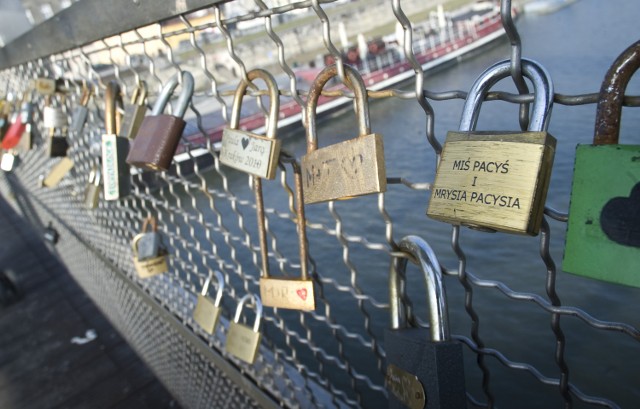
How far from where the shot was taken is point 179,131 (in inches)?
34.4

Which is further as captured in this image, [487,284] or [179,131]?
[179,131]

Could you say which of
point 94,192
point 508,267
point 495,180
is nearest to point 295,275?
point 94,192

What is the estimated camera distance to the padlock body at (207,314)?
41.3 inches

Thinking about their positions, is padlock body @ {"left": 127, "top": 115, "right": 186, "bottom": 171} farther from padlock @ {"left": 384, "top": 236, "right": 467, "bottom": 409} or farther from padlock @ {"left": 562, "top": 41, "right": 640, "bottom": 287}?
padlock @ {"left": 562, "top": 41, "right": 640, "bottom": 287}

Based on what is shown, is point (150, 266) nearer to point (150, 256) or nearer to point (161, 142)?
point (150, 256)

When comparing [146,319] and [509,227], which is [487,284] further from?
[146,319]

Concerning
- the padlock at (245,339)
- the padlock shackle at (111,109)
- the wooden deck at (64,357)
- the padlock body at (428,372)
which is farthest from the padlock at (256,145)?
the wooden deck at (64,357)

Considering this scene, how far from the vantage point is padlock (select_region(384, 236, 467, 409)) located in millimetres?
521

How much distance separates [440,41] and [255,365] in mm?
14385

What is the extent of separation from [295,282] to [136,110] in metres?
0.55

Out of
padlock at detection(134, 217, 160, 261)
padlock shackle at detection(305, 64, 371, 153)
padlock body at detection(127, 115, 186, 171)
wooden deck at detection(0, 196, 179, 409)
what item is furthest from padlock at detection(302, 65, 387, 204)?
wooden deck at detection(0, 196, 179, 409)

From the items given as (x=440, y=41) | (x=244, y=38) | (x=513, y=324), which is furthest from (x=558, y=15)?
(x=513, y=324)

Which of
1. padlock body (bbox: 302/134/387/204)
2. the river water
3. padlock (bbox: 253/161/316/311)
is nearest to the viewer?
padlock body (bbox: 302/134/387/204)

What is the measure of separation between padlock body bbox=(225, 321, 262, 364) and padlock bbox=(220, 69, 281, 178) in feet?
1.30
